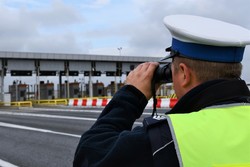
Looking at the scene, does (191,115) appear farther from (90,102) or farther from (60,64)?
(60,64)

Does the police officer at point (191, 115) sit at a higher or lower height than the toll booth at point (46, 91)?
higher

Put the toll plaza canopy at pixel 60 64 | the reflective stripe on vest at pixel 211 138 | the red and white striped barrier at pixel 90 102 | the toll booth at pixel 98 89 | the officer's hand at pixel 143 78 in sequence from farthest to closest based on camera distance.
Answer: the toll booth at pixel 98 89
the toll plaza canopy at pixel 60 64
the red and white striped barrier at pixel 90 102
the officer's hand at pixel 143 78
the reflective stripe on vest at pixel 211 138

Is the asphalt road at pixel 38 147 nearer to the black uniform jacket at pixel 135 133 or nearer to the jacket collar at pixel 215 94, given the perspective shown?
the black uniform jacket at pixel 135 133

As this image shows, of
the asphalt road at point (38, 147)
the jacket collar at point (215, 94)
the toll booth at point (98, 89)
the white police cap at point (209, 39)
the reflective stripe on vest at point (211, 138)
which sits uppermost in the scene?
the white police cap at point (209, 39)

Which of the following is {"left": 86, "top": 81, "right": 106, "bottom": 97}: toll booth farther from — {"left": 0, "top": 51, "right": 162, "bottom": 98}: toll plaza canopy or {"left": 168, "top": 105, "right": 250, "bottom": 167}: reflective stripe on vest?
{"left": 168, "top": 105, "right": 250, "bottom": 167}: reflective stripe on vest

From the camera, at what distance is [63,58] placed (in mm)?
50875

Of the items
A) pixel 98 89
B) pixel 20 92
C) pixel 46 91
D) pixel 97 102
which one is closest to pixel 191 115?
pixel 97 102

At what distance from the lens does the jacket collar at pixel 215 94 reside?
1.56 meters

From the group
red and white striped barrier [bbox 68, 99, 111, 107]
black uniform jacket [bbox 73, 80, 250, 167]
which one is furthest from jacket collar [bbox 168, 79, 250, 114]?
red and white striped barrier [bbox 68, 99, 111, 107]

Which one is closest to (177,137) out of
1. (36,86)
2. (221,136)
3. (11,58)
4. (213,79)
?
(221,136)

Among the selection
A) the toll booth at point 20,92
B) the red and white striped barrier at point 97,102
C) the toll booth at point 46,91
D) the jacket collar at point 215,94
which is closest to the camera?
the jacket collar at point 215,94

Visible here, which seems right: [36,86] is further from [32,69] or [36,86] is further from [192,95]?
[192,95]

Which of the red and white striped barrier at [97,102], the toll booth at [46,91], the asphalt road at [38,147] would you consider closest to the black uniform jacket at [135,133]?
the asphalt road at [38,147]

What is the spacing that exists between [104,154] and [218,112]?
42 cm
